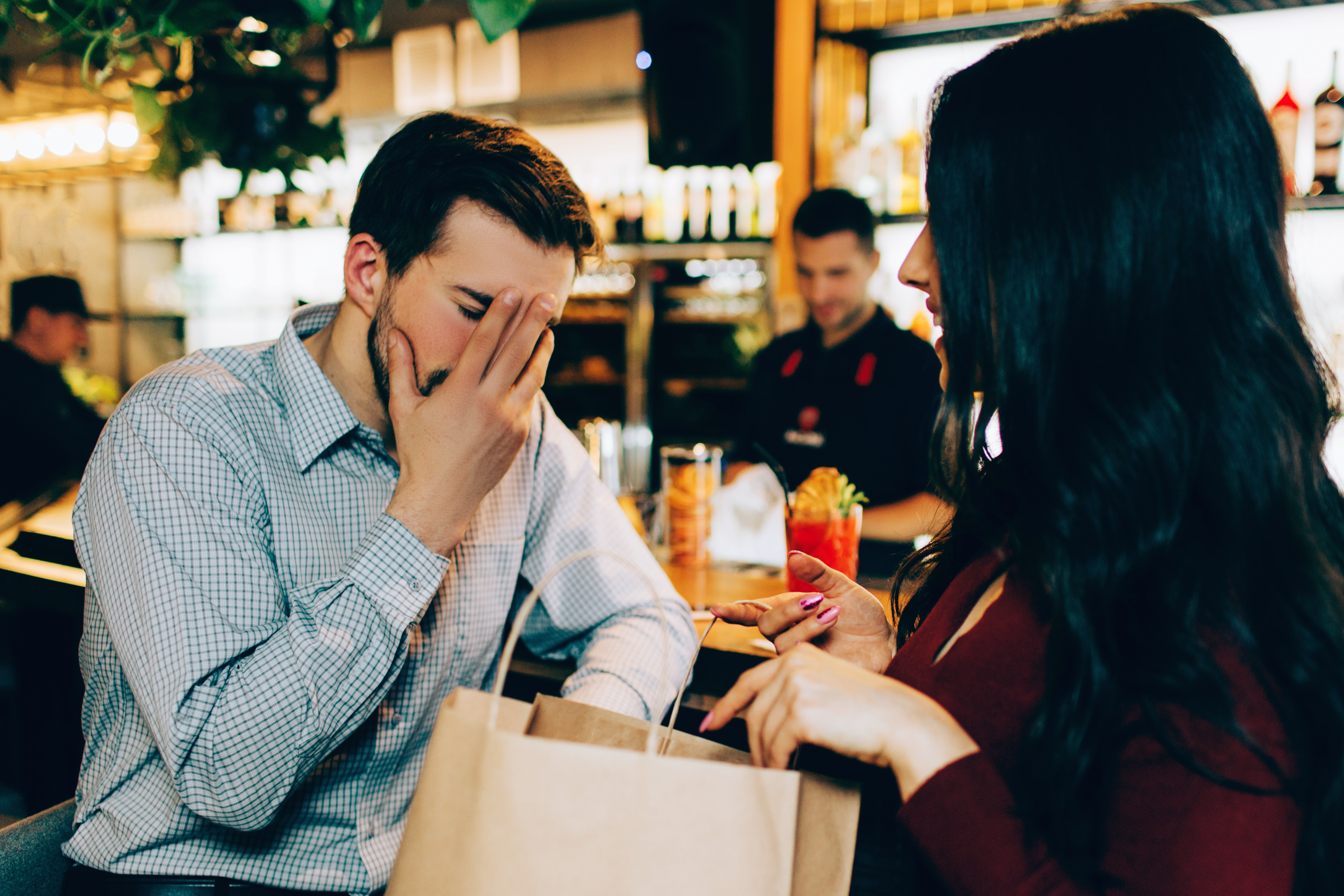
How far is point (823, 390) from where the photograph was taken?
9.73 feet

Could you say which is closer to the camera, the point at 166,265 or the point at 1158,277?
the point at 1158,277

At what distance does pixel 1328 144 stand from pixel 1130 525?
267 centimetres

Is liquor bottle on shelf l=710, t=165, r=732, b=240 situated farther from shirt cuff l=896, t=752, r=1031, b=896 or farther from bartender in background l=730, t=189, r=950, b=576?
shirt cuff l=896, t=752, r=1031, b=896

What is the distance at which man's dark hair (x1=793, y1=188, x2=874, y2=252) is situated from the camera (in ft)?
9.34

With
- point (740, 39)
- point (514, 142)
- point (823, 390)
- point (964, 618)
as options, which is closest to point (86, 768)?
point (514, 142)

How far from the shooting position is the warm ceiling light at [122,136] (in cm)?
557

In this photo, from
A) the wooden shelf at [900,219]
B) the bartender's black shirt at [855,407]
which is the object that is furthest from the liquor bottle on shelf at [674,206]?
the bartender's black shirt at [855,407]

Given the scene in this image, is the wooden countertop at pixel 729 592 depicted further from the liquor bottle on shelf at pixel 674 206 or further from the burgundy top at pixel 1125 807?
the liquor bottle on shelf at pixel 674 206

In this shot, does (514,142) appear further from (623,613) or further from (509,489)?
(623,613)

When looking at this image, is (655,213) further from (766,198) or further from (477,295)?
(477,295)

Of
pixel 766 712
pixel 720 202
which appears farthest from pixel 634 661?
pixel 720 202

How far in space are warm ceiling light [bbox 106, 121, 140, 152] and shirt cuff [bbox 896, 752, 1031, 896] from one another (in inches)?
250

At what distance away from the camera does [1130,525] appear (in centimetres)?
77

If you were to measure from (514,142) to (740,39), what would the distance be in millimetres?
2448
